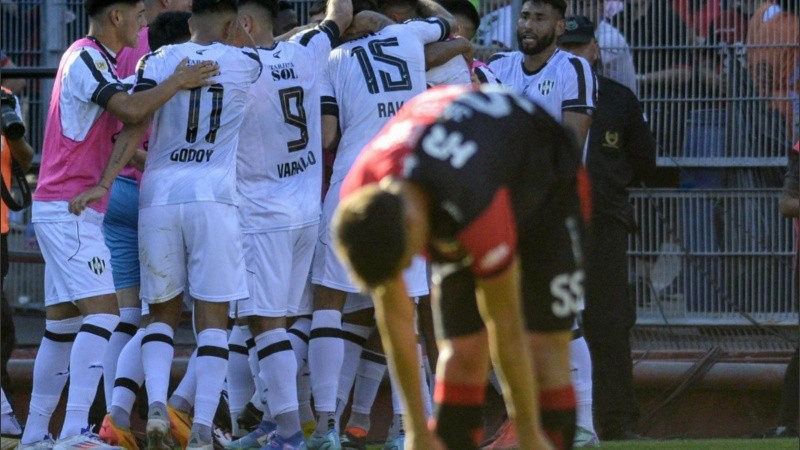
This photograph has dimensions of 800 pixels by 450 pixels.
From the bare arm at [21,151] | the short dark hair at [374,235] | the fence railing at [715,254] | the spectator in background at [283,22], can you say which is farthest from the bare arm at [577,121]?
the short dark hair at [374,235]

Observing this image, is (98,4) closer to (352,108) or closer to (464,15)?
(352,108)

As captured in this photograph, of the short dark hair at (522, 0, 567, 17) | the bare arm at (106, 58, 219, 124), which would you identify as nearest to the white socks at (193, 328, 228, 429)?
the bare arm at (106, 58, 219, 124)

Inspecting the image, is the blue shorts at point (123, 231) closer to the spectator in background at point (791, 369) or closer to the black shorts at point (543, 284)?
the black shorts at point (543, 284)

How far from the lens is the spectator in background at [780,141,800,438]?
1032cm

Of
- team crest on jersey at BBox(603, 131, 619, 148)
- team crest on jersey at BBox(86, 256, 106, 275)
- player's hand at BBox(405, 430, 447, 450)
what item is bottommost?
player's hand at BBox(405, 430, 447, 450)

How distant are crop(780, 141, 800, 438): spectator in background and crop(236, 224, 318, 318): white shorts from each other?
130 inches

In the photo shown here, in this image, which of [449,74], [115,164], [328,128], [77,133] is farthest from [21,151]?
[449,74]

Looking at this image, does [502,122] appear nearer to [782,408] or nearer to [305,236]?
[305,236]

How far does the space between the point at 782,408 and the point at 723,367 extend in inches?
30.5

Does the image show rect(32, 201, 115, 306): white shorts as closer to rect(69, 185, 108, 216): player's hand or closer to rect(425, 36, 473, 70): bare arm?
rect(69, 185, 108, 216): player's hand

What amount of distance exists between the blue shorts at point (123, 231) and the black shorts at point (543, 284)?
3.36 metres

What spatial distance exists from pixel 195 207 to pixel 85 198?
561 millimetres

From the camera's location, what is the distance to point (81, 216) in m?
8.48

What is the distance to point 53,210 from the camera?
8516mm
